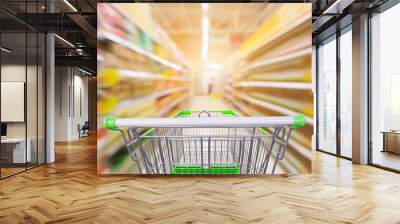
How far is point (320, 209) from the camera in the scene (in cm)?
343

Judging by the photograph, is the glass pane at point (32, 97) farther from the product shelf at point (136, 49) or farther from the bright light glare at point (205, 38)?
the bright light glare at point (205, 38)

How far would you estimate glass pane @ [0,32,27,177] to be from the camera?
517 centimetres

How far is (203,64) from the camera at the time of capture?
534cm

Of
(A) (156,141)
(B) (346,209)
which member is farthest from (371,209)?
(A) (156,141)

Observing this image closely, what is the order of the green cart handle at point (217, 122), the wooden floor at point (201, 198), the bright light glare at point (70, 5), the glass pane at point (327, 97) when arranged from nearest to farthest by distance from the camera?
the wooden floor at point (201, 198), the green cart handle at point (217, 122), the bright light glare at point (70, 5), the glass pane at point (327, 97)

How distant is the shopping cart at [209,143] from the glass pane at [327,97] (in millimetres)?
3979

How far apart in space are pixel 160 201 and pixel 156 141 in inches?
33.1

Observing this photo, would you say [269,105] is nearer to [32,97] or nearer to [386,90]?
[386,90]

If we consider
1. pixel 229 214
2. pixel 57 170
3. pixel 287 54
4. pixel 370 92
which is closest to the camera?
pixel 229 214

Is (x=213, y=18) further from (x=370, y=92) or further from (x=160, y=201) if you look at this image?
(x=370, y=92)

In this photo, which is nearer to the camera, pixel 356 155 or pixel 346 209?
pixel 346 209

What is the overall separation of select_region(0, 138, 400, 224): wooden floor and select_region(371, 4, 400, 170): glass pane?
Result: 620 mm

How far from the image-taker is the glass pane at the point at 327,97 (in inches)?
322

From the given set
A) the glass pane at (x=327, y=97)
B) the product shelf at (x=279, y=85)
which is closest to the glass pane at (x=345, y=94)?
the glass pane at (x=327, y=97)
